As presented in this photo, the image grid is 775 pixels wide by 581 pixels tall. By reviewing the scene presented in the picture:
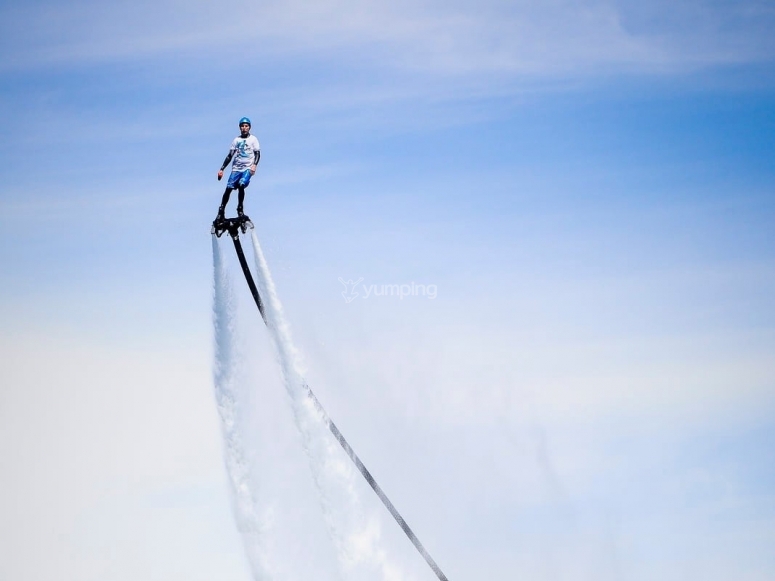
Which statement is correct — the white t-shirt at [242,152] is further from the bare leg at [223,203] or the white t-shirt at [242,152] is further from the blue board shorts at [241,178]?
the bare leg at [223,203]

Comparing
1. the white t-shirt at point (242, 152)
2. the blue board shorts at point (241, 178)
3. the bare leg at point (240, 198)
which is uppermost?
the white t-shirt at point (242, 152)

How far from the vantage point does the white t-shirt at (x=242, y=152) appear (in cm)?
5250

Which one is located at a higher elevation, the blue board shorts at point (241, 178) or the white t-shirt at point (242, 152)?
the white t-shirt at point (242, 152)

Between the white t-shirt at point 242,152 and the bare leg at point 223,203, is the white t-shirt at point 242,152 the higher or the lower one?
the higher one

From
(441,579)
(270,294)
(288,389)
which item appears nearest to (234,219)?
(270,294)

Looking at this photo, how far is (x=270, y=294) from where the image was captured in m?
59.4

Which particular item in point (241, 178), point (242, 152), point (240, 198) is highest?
point (242, 152)

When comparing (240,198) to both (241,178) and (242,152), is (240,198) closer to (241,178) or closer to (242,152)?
(241,178)

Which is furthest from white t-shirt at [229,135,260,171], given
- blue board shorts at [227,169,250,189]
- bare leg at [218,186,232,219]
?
bare leg at [218,186,232,219]

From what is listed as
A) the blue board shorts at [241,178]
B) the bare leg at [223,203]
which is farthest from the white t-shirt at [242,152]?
the bare leg at [223,203]

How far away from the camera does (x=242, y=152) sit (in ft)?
172

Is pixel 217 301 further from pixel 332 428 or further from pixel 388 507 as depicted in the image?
pixel 388 507

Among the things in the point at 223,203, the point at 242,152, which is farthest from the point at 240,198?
the point at 242,152

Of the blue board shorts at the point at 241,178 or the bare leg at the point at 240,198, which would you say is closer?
the blue board shorts at the point at 241,178
